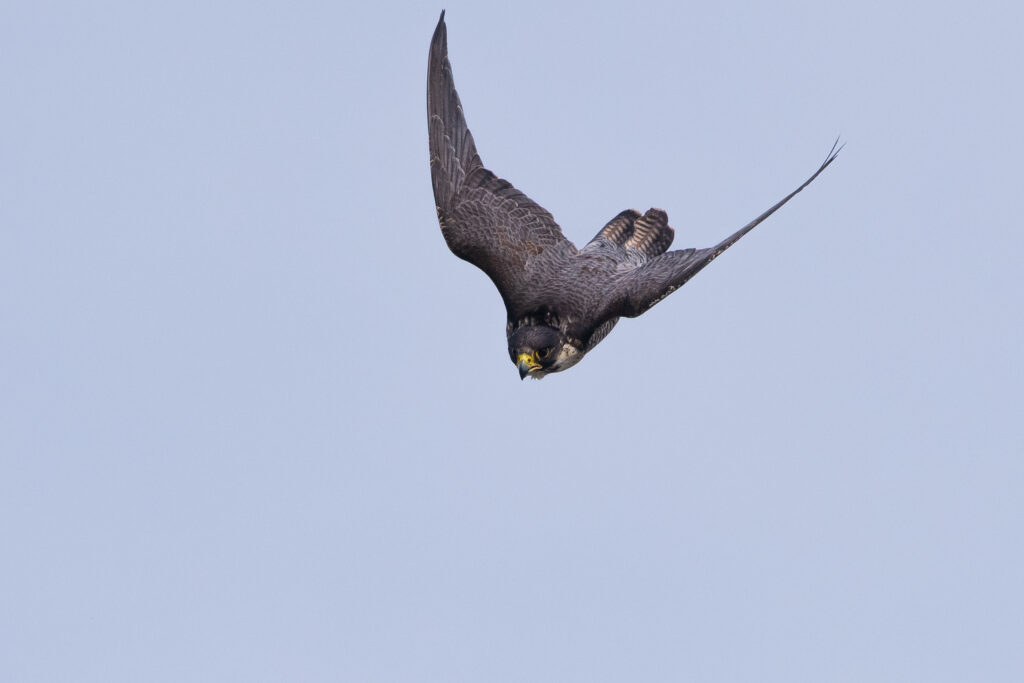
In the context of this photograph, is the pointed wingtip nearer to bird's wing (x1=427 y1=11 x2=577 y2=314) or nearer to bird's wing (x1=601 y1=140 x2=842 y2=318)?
bird's wing (x1=427 y1=11 x2=577 y2=314)

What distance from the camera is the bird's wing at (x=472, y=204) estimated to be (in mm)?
16844

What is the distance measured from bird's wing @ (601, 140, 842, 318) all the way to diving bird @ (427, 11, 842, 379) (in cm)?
2

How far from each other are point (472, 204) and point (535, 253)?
95 centimetres

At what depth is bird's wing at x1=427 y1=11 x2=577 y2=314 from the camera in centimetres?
1684

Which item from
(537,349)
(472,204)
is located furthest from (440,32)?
(537,349)

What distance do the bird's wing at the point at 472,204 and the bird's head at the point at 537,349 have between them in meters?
1.17

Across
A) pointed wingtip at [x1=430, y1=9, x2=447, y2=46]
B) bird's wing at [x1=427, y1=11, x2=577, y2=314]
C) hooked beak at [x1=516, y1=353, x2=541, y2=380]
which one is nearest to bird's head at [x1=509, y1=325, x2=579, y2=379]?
hooked beak at [x1=516, y1=353, x2=541, y2=380]

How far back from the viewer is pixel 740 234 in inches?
Result: 553

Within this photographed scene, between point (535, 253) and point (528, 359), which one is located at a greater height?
point (535, 253)

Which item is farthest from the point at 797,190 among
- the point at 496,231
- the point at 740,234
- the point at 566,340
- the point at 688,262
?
the point at 496,231

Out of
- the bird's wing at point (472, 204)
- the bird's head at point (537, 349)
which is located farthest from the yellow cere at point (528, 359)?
the bird's wing at point (472, 204)

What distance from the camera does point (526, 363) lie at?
15539 millimetres

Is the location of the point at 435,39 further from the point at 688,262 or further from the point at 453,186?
the point at 688,262

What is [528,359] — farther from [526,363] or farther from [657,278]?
[657,278]
